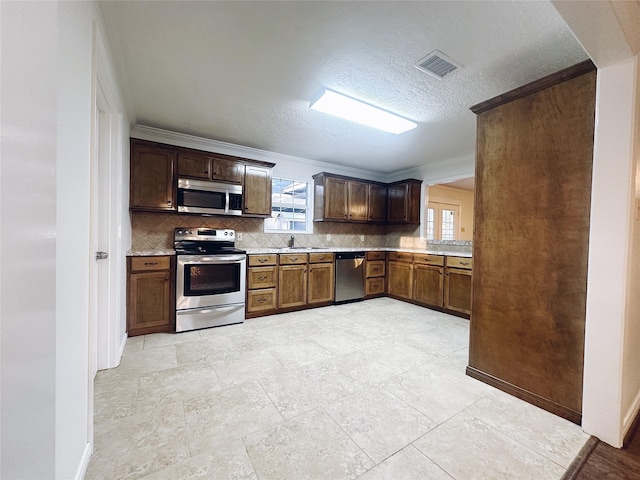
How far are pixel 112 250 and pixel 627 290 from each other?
3.58m

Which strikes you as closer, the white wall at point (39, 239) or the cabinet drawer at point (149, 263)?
the white wall at point (39, 239)

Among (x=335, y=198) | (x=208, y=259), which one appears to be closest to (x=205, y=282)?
(x=208, y=259)

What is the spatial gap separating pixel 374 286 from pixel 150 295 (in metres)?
3.47

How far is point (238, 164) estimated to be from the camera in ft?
12.4

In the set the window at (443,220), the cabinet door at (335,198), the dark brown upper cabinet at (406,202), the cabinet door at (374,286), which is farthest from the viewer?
the window at (443,220)

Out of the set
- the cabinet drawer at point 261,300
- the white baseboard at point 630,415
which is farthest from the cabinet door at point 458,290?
the cabinet drawer at point 261,300

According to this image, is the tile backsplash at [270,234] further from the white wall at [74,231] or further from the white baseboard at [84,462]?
the white baseboard at [84,462]

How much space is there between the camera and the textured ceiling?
5.21 ft

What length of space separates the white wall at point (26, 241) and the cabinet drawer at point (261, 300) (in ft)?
9.44

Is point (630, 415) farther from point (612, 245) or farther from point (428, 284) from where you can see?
point (428, 284)

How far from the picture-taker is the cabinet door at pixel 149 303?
9.54 ft

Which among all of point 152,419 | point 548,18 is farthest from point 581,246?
point 152,419

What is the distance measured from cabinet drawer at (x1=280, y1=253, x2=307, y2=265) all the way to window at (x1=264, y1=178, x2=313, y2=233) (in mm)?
702

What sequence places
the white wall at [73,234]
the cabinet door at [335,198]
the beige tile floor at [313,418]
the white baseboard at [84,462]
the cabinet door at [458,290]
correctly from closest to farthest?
the white wall at [73,234] → the white baseboard at [84,462] → the beige tile floor at [313,418] → the cabinet door at [458,290] → the cabinet door at [335,198]
